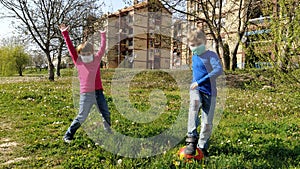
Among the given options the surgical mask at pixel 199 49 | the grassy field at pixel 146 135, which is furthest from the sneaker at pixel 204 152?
the surgical mask at pixel 199 49

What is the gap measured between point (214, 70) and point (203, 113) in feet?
2.64

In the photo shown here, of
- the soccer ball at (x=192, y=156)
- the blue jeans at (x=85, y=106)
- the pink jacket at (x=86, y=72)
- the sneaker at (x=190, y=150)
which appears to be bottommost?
the soccer ball at (x=192, y=156)

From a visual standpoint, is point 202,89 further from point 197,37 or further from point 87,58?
point 87,58

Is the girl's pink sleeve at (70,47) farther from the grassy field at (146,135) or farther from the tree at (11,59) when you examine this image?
the tree at (11,59)

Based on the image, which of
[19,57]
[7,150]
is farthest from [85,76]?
[19,57]

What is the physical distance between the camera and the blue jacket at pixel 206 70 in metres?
4.19

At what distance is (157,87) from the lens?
1814 centimetres

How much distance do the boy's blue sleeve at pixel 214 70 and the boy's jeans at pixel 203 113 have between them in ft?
0.81

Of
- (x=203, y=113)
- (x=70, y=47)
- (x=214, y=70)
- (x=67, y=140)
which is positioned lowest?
(x=67, y=140)

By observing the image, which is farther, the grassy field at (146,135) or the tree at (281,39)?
the tree at (281,39)

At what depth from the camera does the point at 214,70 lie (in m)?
4.12

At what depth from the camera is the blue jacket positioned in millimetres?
4191

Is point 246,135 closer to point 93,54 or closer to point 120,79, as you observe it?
point 93,54

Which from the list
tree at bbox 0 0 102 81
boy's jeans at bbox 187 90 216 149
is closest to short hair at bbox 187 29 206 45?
boy's jeans at bbox 187 90 216 149
